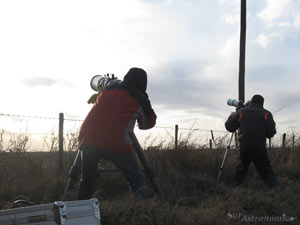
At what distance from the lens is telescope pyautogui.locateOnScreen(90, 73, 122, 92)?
14.0 ft

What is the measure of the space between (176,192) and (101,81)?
240 cm

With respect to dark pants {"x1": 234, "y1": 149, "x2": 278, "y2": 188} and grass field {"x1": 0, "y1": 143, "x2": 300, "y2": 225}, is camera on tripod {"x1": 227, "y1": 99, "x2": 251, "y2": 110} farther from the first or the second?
grass field {"x1": 0, "y1": 143, "x2": 300, "y2": 225}

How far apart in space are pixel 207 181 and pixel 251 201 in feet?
5.09

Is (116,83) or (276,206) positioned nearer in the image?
(116,83)

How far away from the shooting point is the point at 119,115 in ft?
12.7

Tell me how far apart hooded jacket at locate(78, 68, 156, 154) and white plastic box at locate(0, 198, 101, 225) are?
3.90 ft

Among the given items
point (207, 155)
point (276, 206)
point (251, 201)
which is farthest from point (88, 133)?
point (207, 155)

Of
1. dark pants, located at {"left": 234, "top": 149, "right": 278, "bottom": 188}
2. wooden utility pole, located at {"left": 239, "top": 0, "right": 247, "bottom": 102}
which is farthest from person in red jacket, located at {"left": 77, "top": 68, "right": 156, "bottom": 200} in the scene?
wooden utility pole, located at {"left": 239, "top": 0, "right": 247, "bottom": 102}

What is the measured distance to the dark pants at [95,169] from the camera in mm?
3768

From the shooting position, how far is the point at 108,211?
138 inches

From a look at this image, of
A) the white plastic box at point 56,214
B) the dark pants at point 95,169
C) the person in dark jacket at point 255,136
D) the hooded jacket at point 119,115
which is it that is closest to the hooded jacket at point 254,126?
the person in dark jacket at point 255,136

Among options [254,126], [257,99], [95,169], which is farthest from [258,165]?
[95,169]

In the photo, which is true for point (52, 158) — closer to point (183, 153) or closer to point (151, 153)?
point (151, 153)

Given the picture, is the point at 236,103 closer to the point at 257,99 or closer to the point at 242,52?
the point at 257,99
